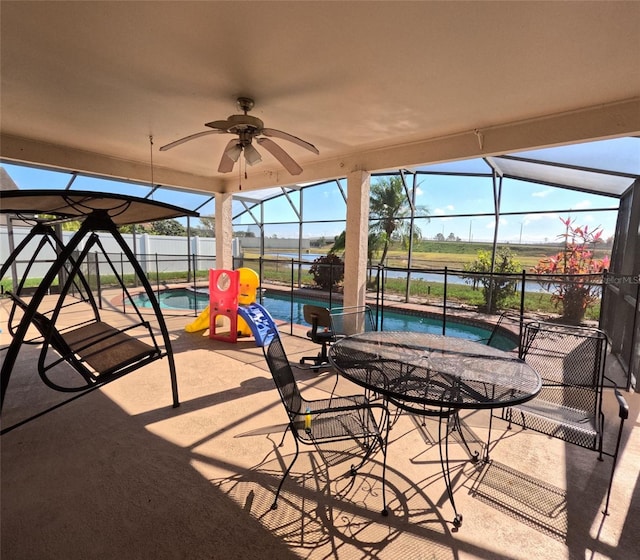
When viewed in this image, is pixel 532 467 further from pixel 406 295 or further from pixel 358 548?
pixel 406 295

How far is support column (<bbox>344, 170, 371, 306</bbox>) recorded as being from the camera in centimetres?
406

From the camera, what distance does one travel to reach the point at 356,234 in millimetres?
4082

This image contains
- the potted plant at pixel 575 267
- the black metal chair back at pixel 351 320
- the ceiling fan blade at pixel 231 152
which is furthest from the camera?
the potted plant at pixel 575 267

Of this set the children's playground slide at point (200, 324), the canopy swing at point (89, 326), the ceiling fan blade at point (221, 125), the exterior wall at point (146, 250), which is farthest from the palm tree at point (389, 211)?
the canopy swing at point (89, 326)

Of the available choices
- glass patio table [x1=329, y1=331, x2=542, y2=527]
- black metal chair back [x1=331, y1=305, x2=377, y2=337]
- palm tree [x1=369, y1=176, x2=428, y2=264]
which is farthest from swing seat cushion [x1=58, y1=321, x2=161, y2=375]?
A: palm tree [x1=369, y1=176, x2=428, y2=264]

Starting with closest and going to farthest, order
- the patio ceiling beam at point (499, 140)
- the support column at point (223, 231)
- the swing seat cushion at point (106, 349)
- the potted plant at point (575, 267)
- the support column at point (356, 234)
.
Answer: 1. the swing seat cushion at point (106, 349)
2. the patio ceiling beam at point (499, 140)
3. the support column at point (356, 234)
4. the support column at point (223, 231)
5. the potted plant at point (575, 267)

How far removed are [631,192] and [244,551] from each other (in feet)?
18.9

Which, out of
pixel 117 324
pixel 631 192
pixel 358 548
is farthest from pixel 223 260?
pixel 631 192

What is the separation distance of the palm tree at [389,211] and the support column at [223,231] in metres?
4.94

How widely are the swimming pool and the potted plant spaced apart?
1.52m

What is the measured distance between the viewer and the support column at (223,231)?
225 inches

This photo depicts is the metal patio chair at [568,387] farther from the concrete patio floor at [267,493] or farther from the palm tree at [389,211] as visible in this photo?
the palm tree at [389,211]

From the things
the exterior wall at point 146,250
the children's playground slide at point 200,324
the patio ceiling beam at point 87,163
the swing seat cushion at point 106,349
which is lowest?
the children's playground slide at point 200,324

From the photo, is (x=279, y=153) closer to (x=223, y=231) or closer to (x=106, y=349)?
(x=106, y=349)
